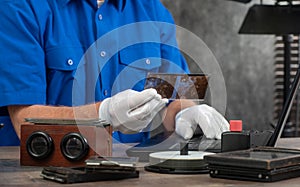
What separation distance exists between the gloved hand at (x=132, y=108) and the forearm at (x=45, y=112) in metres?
0.06

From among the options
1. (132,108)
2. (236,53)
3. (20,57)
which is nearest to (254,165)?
Answer: (132,108)

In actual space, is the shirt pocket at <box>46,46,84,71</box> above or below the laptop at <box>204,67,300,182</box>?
above

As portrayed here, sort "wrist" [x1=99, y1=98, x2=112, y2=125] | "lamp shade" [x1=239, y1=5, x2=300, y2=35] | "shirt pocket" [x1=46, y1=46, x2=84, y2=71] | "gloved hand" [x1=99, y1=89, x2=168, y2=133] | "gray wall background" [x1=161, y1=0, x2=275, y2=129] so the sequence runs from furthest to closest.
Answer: "gray wall background" [x1=161, y1=0, x2=275, y2=129]
"lamp shade" [x1=239, y1=5, x2=300, y2=35]
"shirt pocket" [x1=46, y1=46, x2=84, y2=71]
"wrist" [x1=99, y1=98, x2=112, y2=125]
"gloved hand" [x1=99, y1=89, x2=168, y2=133]

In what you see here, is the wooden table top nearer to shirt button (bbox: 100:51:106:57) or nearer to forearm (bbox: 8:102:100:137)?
forearm (bbox: 8:102:100:137)

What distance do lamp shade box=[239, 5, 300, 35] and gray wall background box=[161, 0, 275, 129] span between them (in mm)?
946

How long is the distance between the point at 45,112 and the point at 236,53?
3.52m

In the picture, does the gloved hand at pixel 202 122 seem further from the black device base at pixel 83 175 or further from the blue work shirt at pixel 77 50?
the black device base at pixel 83 175

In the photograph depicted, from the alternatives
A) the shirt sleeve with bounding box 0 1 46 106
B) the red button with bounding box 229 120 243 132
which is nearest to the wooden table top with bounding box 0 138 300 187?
the red button with bounding box 229 120 243 132

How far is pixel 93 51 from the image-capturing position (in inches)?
88.0


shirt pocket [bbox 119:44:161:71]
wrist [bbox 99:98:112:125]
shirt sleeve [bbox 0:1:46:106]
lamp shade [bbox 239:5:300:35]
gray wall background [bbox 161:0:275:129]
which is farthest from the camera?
gray wall background [bbox 161:0:275:129]

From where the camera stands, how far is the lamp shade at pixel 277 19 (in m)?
4.06

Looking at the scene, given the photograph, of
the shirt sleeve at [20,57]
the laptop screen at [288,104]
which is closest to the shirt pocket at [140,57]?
the shirt sleeve at [20,57]

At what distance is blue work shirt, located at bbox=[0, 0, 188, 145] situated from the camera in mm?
2031

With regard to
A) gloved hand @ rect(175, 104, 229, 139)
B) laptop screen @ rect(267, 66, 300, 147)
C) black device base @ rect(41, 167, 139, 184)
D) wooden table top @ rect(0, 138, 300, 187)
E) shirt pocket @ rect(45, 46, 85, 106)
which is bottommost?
wooden table top @ rect(0, 138, 300, 187)
